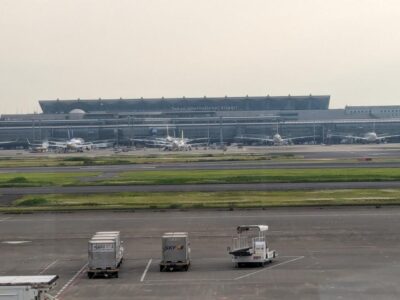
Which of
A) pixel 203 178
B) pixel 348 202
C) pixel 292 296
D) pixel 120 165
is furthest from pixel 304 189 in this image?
pixel 120 165

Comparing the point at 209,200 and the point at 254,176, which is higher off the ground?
the point at 254,176

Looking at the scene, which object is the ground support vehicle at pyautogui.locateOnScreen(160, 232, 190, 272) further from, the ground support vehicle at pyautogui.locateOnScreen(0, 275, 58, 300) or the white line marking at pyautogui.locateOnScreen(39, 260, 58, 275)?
the ground support vehicle at pyautogui.locateOnScreen(0, 275, 58, 300)

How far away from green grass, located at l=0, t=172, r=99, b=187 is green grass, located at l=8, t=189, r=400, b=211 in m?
13.0

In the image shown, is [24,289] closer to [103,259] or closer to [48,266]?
[103,259]

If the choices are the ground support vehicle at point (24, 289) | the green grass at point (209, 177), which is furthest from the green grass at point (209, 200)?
the ground support vehicle at point (24, 289)

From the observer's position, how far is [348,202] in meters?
52.8

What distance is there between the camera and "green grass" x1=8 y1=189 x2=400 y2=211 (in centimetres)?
5319

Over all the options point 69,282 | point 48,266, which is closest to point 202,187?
point 48,266

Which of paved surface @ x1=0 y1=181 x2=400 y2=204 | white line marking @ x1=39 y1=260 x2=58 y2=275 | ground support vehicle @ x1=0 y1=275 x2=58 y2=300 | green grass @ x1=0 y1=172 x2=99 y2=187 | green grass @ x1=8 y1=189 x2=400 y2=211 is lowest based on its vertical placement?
white line marking @ x1=39 y1=260 x2=58 y2=275

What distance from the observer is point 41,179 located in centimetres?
8062

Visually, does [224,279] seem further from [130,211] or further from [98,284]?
[130,211]

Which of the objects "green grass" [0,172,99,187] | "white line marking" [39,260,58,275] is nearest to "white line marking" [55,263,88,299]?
"white line marking" [39,260,58,275]

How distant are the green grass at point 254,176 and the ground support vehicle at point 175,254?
4112 centimetres

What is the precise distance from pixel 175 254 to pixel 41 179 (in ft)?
175
